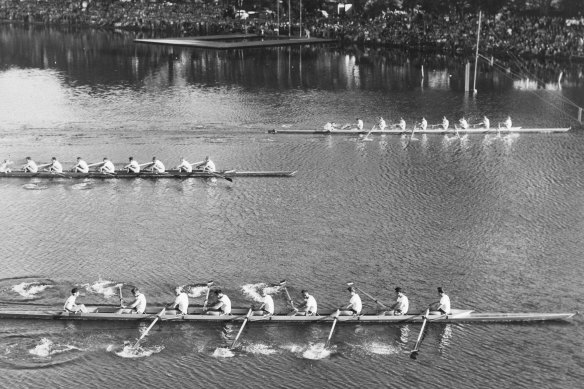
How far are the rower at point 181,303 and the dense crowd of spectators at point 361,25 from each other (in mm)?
55108

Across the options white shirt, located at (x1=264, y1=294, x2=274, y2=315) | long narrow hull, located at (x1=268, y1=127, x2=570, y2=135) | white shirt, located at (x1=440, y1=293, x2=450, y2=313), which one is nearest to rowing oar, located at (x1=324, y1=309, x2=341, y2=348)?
white shirt, located at (x1=264, y1=294, x2=274, y2=315)

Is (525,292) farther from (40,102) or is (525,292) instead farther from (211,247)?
(40,102)

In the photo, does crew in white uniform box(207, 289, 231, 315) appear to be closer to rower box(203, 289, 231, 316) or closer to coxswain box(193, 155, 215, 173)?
rower box(203, 289, 231, 316)

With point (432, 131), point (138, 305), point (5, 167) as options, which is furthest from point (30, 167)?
point (432, 131)

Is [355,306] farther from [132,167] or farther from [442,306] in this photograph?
[132,167]

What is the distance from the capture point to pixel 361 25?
86.9m

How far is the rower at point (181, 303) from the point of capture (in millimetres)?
24078

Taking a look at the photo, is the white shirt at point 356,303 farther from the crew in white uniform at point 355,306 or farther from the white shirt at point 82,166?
the white shirt at point 82,166

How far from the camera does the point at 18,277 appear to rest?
27016mm

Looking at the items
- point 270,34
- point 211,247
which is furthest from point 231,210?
point 270,34

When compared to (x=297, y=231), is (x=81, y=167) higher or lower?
higher

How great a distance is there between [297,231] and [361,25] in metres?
59.3

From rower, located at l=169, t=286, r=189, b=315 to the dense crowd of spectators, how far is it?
55108 mm

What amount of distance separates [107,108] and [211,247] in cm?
2561
